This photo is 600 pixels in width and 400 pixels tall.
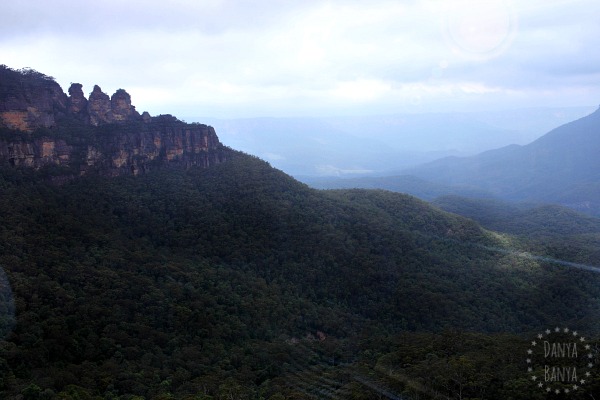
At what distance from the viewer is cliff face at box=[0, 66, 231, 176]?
37031 millimetres

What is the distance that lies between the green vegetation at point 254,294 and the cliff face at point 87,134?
6.81 ft

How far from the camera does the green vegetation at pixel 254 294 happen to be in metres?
19.9

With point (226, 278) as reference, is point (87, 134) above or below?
above

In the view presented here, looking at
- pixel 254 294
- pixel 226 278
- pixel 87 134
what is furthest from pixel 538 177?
pixel 87 134

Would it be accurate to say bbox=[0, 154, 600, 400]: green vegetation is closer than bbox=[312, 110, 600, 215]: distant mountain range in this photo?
Yes

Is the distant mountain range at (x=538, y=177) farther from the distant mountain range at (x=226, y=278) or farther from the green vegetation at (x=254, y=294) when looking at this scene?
the green vegetation at (x=254, y=294)

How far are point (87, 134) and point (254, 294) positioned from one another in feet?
82.3

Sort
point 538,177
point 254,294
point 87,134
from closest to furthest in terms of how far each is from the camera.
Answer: point 254,294 → point 87,134 → point 538,177

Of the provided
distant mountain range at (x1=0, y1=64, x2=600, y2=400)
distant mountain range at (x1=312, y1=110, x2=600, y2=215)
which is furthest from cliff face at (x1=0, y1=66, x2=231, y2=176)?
distant mountain range at (x1=312, y1=110, x2=600, y2=215)

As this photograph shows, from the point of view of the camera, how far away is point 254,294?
31359 mm

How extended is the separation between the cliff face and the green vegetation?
2.08 meters

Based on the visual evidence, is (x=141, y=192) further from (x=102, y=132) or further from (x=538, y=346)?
(x=538, y=346)

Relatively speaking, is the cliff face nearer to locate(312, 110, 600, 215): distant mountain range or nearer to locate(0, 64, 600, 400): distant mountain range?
locate(0, 64, 600, 400): distant mountain range

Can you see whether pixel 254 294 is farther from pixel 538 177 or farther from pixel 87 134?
pixel 538 177
